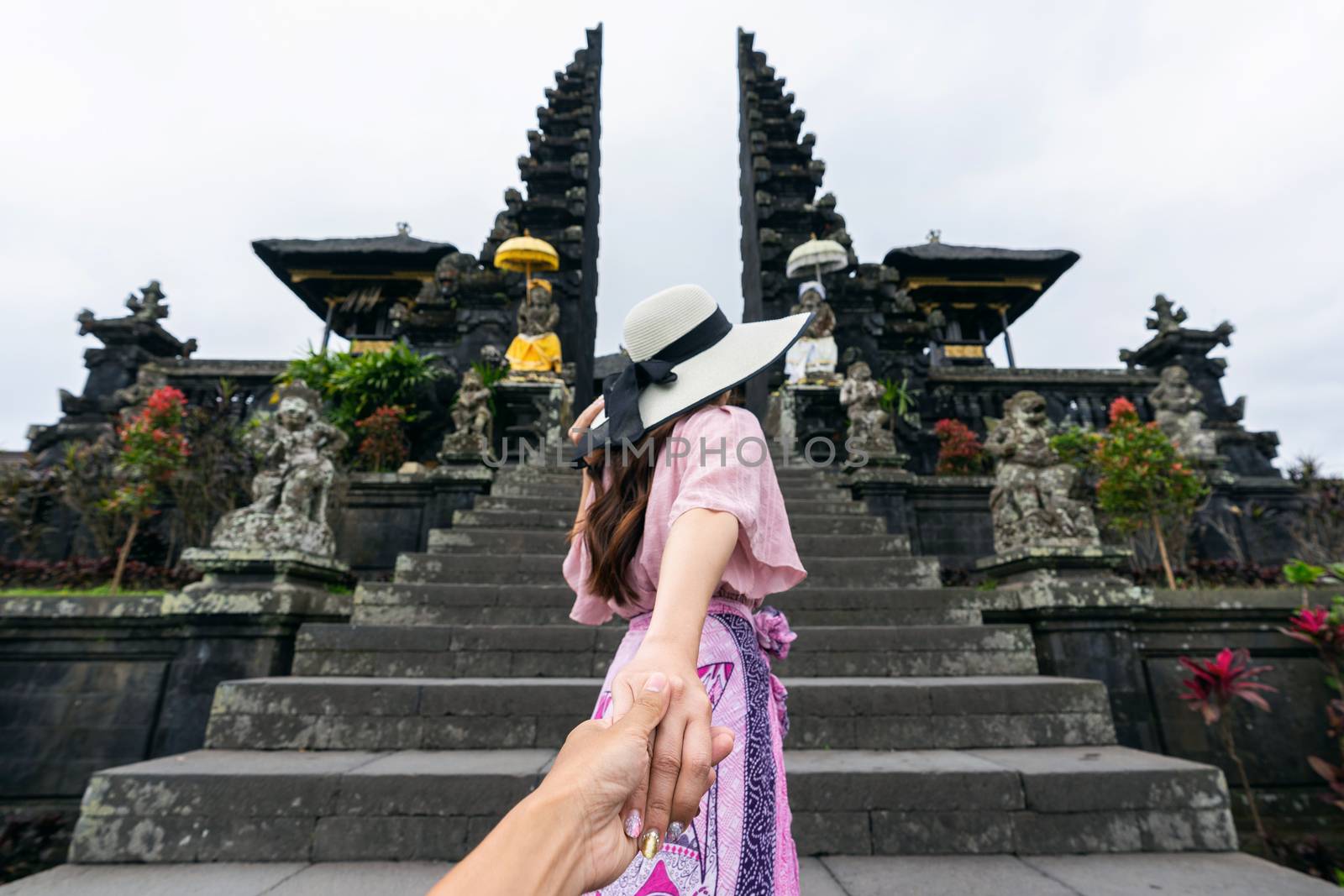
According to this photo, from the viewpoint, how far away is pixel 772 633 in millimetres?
1348

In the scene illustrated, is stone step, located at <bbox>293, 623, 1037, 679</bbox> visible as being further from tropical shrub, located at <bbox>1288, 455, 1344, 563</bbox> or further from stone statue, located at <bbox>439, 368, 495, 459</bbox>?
tropical shrub, located at <bbox>1288, 455, 1344, 563</bbox>

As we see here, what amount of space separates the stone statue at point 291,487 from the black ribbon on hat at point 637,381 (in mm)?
3668

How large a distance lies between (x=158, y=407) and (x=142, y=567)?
193cm

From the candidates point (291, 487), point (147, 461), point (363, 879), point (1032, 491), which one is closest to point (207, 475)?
point (147, 461)

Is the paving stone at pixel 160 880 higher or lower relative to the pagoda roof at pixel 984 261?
lower

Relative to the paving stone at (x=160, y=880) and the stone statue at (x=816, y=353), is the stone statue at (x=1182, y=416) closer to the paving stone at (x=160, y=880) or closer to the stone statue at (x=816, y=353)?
the stone statue at (x=816, y=353)

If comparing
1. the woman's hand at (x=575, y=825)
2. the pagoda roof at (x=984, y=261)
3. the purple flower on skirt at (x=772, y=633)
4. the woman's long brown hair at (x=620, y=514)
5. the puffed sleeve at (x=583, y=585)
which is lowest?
the woman's hand at (x=575, y=825)

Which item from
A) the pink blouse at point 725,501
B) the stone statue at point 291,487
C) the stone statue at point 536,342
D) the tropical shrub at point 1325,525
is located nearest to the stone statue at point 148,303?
the stone statue at point 536,342

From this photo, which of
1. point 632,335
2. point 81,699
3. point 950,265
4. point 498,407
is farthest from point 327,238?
point 632,335

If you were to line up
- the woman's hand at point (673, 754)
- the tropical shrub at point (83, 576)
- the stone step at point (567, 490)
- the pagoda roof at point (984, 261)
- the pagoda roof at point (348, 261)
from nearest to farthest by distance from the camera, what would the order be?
the woman's hand at point (673, 754)
the tropical shrub at point (83, 576)
the stone step at point (567, 490)
the pagoda roof at point (348, 261)
the pagoda roof at point (984, 261)

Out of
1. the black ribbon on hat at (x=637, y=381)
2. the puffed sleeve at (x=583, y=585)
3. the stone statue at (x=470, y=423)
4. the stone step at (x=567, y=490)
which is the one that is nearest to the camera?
the black ribbon on hat at (x=637, y=381)

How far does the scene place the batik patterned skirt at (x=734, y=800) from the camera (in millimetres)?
959

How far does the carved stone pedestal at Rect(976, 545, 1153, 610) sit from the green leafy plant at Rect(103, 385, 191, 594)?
294 inches

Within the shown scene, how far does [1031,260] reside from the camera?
1662cm
